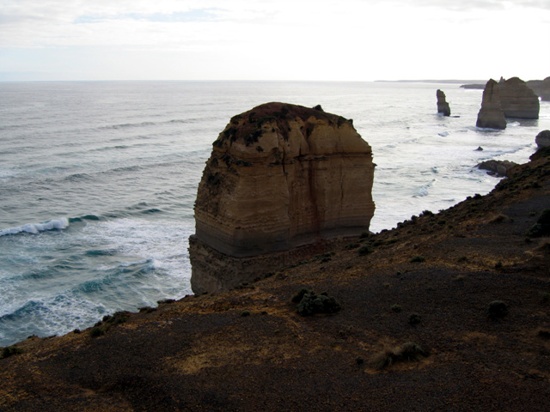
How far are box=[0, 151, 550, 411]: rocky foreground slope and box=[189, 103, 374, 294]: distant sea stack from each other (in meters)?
3.39

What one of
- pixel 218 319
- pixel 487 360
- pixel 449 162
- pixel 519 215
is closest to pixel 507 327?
pixel 487 360

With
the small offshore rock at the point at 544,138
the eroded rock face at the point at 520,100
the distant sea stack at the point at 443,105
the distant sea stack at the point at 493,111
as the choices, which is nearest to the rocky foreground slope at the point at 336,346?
the small offshore rock at the point at 544,138

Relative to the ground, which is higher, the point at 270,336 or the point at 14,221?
the point at 270,336

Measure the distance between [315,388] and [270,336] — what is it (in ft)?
11.6

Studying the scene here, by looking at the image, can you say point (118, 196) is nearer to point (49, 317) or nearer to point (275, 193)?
point (49, 317)

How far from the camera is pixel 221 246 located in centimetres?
2761

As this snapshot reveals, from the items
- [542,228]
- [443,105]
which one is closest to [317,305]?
[542,228]

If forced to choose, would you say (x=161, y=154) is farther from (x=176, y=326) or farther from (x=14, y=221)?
(x=176, y=326)

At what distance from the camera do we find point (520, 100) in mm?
124188

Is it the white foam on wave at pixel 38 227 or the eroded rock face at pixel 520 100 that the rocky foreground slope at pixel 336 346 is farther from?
the eroded rock face at pixel 520 100

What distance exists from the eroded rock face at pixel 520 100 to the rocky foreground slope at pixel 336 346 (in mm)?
110313

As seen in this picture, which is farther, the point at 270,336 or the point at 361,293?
the point at 361,293

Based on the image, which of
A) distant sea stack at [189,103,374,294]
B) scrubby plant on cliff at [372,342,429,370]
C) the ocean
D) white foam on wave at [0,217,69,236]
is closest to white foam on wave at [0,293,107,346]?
the ocean

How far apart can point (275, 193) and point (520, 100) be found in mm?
112731
